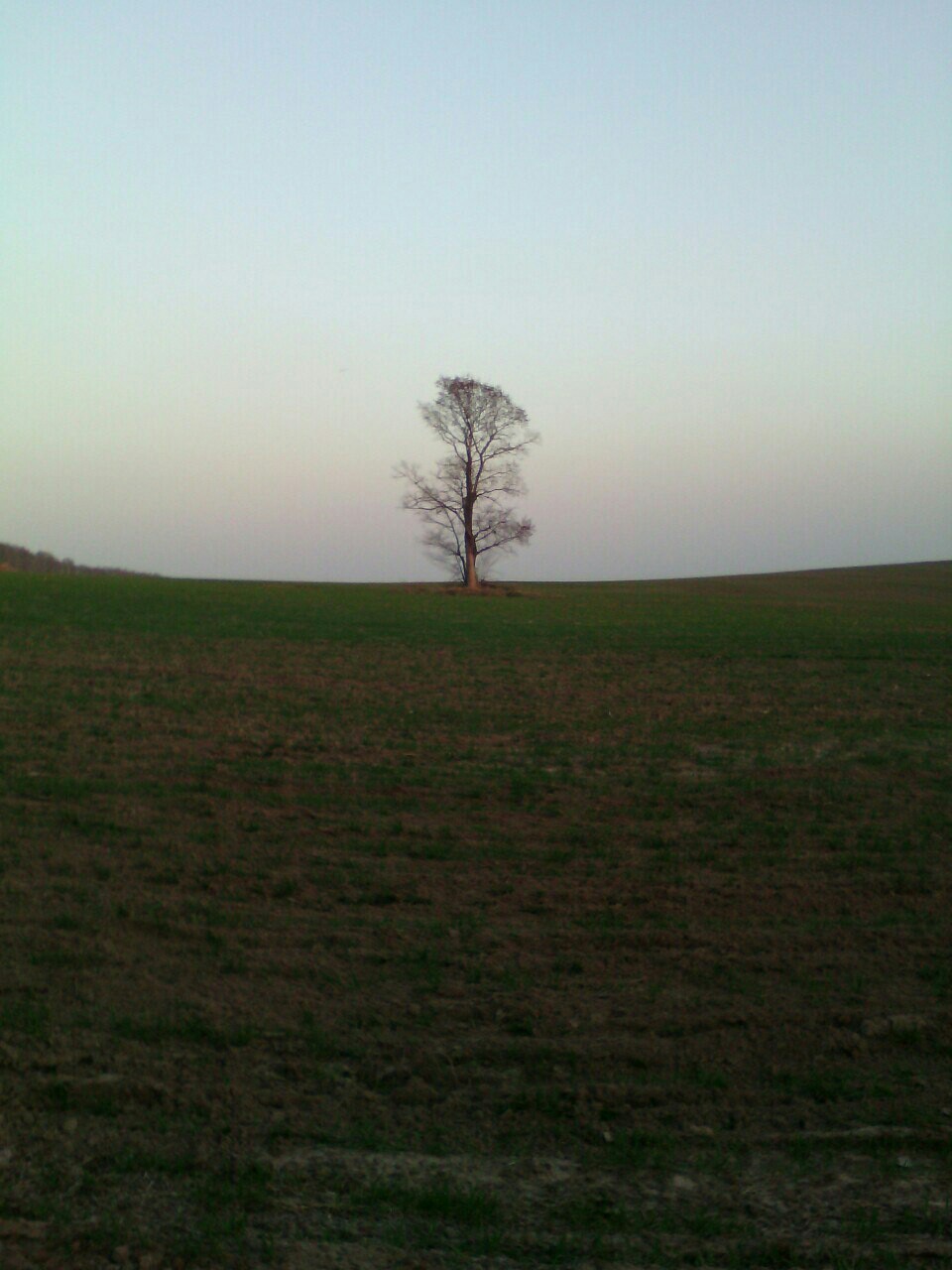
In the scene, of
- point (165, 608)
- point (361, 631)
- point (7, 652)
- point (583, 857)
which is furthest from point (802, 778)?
point (165, 608)

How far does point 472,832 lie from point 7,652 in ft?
50.6

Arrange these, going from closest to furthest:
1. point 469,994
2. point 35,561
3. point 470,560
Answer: point 469,994, point 470,560, point 35,561

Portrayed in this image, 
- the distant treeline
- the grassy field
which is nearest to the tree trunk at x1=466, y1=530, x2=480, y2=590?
the distant treeline

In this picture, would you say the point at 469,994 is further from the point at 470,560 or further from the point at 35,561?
the point at 35,561

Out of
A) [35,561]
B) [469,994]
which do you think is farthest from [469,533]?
[469,994]

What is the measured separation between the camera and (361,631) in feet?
105

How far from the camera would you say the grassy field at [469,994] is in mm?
3570

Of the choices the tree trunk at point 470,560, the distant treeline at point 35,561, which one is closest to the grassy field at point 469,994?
the tree trunk at point 470,560

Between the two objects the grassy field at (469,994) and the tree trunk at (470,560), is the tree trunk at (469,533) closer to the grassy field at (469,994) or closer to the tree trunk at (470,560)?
the tree trunk at (470,560)

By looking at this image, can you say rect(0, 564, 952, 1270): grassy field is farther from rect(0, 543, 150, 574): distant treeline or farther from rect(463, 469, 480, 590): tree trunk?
rect(0, 543, 150, 574): distant treeline

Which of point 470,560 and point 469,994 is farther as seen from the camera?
point 470,560

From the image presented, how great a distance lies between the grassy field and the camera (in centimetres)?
357

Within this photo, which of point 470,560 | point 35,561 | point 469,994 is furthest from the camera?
point 35,561

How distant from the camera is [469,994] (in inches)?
223
